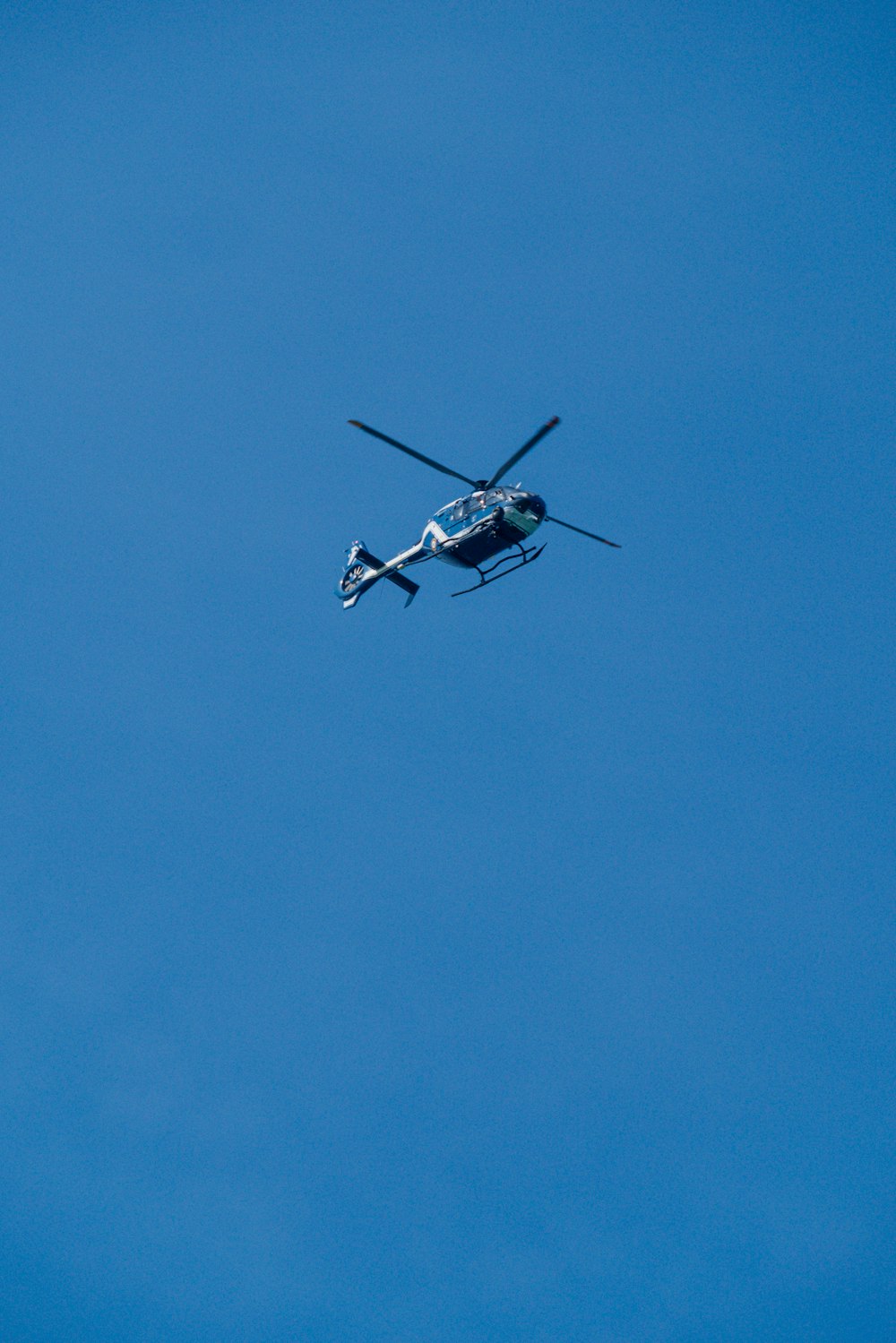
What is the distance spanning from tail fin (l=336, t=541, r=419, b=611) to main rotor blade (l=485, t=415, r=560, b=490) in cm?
694

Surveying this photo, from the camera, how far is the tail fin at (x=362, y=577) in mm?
36000

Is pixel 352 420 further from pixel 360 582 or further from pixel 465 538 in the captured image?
pixel 360 582

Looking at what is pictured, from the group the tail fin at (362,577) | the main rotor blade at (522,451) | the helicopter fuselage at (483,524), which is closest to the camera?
the main rotor blade at (522,451)

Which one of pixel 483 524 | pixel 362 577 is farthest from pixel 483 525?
pixel 362 577

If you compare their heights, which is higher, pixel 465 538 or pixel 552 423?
pixel 465 538

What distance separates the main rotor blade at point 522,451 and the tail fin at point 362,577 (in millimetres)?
6939

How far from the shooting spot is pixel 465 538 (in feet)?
98.4

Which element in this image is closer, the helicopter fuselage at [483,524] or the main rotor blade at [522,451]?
the main rotor blade at [522,451]

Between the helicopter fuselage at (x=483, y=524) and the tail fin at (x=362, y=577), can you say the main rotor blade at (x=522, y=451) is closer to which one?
the helicopter fuselage at (x=483, y=524)

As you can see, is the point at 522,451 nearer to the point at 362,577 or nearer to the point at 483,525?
the point at 483,525

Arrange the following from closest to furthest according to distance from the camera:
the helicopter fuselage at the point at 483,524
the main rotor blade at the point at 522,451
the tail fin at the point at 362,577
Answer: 1. the main rotor blade at the point at 522,451
2. the helicopter fuselage at the point at 483,524
3. the tail fin at the point at 362,577

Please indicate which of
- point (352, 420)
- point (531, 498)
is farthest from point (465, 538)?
point (352, 420)

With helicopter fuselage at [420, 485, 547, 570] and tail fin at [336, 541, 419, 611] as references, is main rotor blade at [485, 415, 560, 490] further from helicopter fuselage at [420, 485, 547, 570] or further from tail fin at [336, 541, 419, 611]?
tail fin at [336, 541, 419, 611]

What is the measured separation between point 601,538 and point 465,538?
11.5 feet
